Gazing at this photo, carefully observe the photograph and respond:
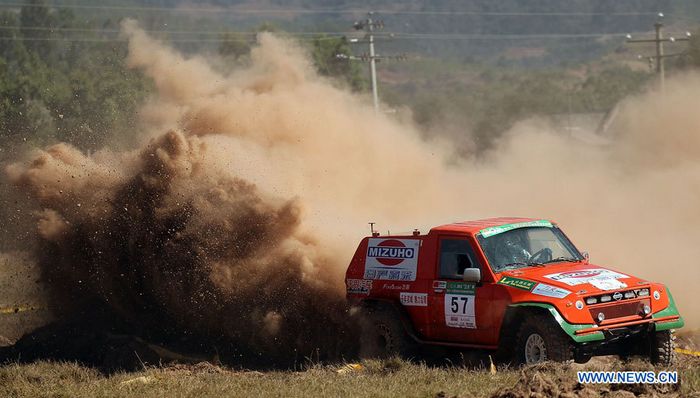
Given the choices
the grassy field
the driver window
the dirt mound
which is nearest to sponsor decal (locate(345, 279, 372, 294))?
the grassy field

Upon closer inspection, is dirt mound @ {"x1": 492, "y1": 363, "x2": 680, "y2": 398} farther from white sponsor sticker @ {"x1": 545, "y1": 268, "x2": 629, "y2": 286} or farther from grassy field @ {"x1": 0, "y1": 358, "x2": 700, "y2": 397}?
white sponsor sticker @ {"x1": 545, "y1": 268, "x2": 629, "y2": 286}

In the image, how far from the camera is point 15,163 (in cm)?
1953

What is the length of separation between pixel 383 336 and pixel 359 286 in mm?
790

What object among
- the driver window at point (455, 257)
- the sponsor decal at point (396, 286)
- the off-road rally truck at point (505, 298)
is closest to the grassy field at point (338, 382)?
the off-road rally truck at point (505, 298)

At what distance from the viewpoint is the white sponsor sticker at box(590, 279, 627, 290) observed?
11.9m

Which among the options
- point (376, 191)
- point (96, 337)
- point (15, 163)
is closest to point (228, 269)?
point (96, 337)

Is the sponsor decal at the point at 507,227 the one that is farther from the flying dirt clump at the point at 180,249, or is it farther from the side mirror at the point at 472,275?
the flying dirt clump at the point at 180,249

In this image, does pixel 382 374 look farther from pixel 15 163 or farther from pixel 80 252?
pixel 15 163

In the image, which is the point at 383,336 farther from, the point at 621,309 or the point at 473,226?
the point at 621,309

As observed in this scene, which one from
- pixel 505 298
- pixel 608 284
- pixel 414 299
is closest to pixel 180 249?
pixel 414 299

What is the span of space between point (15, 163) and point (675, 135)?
18505 mm

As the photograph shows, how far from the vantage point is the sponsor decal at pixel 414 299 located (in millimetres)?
13117

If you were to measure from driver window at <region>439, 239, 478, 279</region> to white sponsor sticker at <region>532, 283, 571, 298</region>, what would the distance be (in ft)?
3.22

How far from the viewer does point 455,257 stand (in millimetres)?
12953
